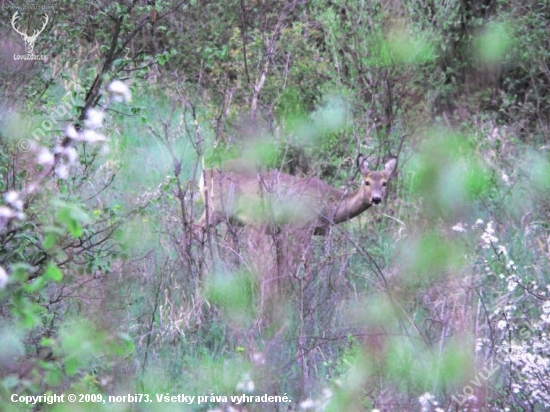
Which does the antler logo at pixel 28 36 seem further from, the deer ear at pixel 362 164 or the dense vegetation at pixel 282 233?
the deer ear at pixel 362 164

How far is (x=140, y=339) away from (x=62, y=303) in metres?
0.66

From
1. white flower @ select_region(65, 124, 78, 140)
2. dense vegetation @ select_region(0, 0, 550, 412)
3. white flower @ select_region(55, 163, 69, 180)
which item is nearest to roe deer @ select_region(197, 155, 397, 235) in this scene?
dense vegetation @ select_region(0, 0, 550, 412)

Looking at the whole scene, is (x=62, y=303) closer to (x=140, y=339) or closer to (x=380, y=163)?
(x=140, y=339)

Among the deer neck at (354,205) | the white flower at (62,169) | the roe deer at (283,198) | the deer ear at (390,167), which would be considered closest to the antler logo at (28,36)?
the roe deer at (283,198)

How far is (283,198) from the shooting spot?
8930mm

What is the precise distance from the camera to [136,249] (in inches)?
350

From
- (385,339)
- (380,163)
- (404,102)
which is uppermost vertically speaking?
(404,102)

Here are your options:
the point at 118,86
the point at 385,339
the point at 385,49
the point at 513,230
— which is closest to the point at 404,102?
the point at 385,49

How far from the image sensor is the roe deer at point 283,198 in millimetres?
8570

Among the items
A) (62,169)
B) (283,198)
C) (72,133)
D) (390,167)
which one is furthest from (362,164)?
(72,133)

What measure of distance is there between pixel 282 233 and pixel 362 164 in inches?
107

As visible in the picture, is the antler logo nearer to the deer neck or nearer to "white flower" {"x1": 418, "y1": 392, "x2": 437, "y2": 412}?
the deer neck

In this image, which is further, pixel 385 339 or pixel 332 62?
pixel 332 62

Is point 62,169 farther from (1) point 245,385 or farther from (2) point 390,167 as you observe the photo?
(2) point 390,167
